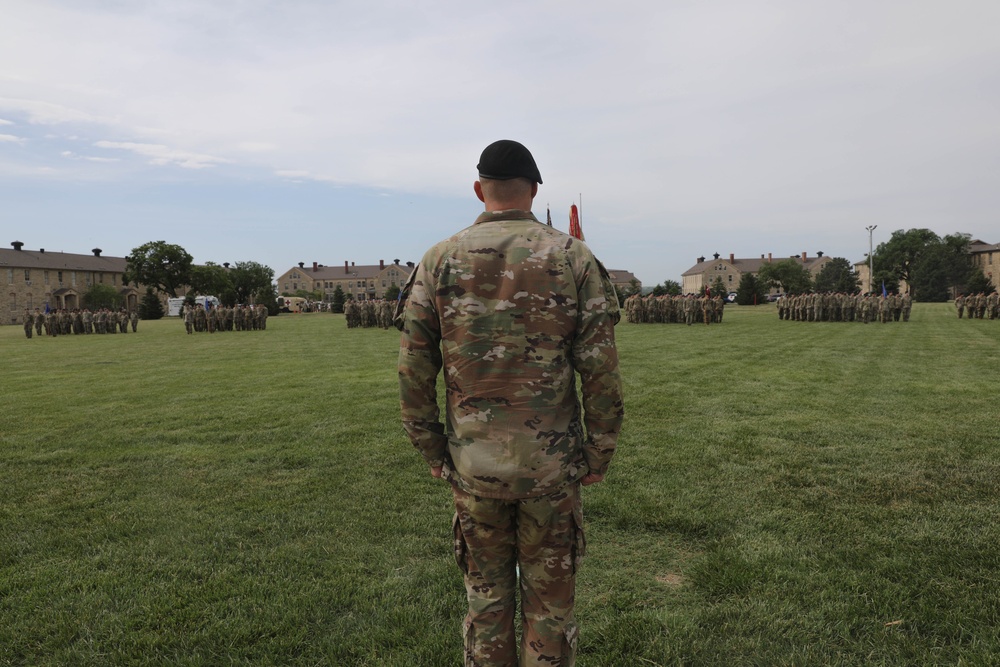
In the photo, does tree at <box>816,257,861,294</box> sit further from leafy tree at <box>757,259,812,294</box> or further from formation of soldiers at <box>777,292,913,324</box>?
formation of soldiers at <box>777,292,913,324</box>

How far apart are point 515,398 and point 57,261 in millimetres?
97824

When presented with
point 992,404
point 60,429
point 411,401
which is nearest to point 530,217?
point 411,401

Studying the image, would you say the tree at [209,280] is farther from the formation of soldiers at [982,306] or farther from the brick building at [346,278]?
the formation of soldiers at [982,306]

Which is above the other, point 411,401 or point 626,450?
point 411,401

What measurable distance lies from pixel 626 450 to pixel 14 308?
88907 mm

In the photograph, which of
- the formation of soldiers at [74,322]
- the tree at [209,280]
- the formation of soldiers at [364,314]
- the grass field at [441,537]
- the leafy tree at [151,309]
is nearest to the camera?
the grass field at [441,537]

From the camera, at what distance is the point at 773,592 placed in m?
3.63

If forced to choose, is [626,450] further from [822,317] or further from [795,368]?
[822,317]

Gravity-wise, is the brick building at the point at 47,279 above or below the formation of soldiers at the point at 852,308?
above

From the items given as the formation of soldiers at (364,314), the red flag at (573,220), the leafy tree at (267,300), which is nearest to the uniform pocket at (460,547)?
the red flag at (573,220)

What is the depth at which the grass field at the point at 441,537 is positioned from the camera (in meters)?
3.23

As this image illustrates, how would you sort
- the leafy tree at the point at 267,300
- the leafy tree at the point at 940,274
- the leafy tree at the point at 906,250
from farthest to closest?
1. the leafy tree at the point at 906,250
2. the leafy tree at the point at 940,274
3. the leafy tree at the point at 267,300

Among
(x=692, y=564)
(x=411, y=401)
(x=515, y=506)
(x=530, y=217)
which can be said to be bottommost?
(x=692, y=564)

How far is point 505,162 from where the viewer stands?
2428mm
